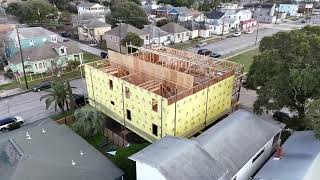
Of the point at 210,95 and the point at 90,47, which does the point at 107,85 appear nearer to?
the point at 210,95

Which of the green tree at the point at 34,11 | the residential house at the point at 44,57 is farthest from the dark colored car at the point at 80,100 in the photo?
the green tree at the point at 34,11

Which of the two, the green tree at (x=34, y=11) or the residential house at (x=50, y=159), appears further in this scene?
the green tree at (x=34, y=11)

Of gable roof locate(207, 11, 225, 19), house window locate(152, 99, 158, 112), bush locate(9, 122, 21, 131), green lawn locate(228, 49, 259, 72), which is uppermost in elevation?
gable roof locate(207, 11, 225, 19)

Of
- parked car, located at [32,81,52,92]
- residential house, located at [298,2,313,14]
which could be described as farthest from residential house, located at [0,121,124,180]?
residential house, located at [298,2,313,14]

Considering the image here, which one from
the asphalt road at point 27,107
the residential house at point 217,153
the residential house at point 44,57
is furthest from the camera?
the residential house at point 44,57

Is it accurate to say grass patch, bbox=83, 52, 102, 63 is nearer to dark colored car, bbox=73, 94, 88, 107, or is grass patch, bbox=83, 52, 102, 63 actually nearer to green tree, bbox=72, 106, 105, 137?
dark colored car, bbox=73, 94, 88, 107

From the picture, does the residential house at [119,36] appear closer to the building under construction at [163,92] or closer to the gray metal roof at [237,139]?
the building under construction at [163,92]

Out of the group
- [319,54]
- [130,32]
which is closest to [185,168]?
[319,54]
